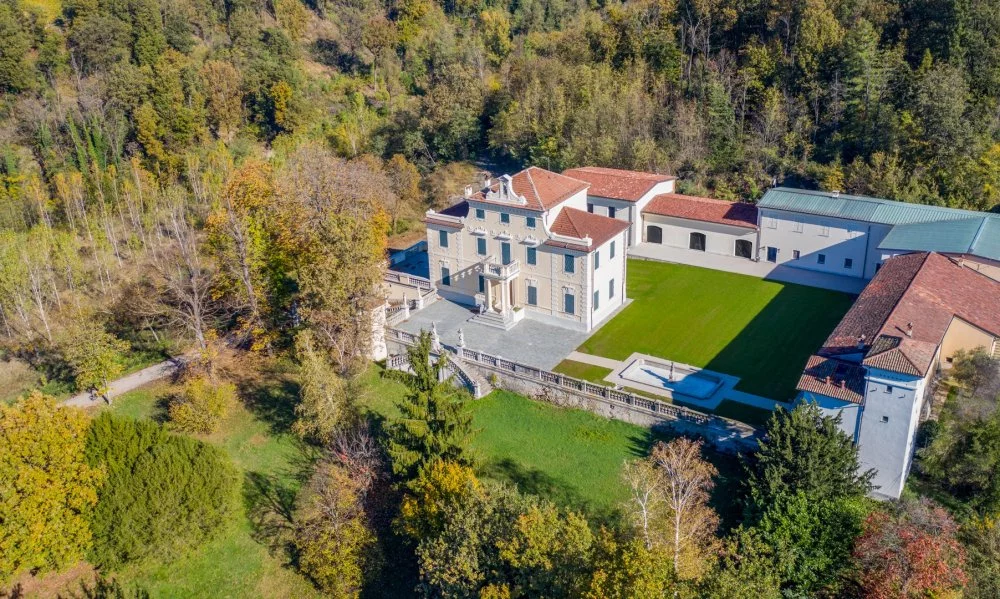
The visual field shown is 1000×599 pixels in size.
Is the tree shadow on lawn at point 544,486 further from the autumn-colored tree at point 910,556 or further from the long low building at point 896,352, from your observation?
the long low building at point 896,352

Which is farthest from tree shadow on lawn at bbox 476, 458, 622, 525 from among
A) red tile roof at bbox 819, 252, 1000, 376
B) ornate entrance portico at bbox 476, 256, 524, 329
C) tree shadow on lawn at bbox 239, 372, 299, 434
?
ornate entrance portico at bbox 476, 256, 524, 329

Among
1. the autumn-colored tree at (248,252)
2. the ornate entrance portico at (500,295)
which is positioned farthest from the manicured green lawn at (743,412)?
the autumn-colored tree at (248,252)

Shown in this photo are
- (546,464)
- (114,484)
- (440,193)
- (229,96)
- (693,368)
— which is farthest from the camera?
(229,96)

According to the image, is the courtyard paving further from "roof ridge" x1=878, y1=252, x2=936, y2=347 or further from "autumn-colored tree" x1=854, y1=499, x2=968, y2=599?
"autumn-colored tree" x1=854, y1=499, x2=968, y2=599

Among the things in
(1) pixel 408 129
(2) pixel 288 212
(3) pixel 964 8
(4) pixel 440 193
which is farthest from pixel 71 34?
(3) pixel 964 8

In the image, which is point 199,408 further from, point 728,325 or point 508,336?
point 728,325

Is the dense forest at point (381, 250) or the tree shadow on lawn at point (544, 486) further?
the tree shadow on lawn at point (544, 486)

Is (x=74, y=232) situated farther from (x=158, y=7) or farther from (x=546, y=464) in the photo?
(x=546, y=464)
